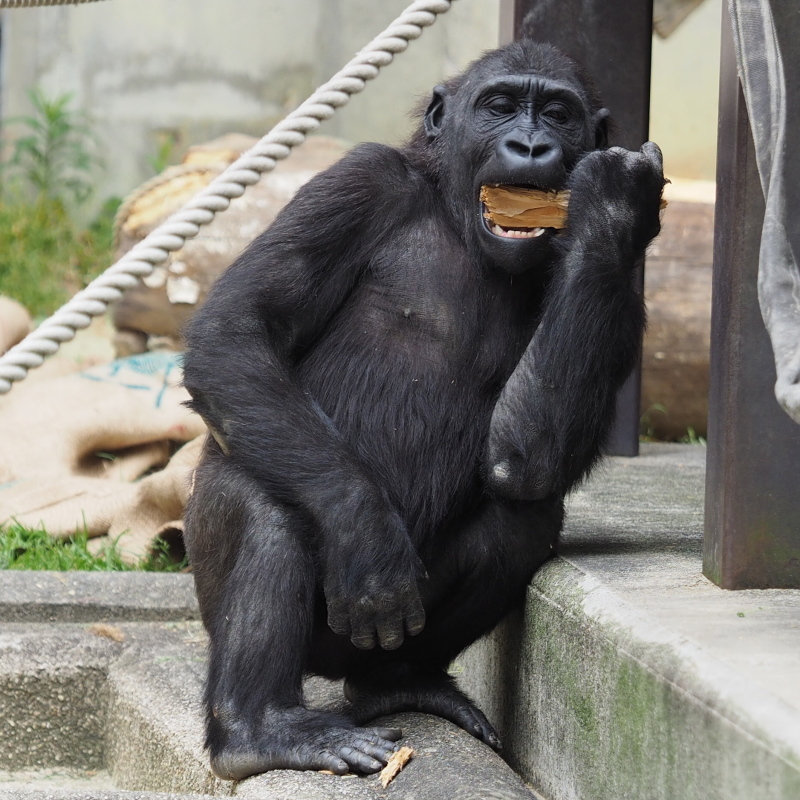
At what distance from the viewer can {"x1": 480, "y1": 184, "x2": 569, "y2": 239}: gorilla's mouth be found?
2.80 m

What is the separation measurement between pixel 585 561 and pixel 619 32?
2037mm

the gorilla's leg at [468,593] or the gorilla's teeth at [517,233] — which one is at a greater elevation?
the gorilla's teeth at [517,233]

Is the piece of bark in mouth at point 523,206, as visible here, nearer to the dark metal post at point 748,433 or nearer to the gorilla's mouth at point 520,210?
the gorilla's mouth at point 520,210

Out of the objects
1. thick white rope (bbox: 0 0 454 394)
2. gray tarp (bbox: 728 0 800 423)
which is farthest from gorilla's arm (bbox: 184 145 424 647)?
gray tarp (bbox: 728 0 800 423)

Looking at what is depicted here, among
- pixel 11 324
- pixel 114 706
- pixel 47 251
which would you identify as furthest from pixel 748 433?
pixel 47 251

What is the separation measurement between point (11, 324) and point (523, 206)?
3.67 meters

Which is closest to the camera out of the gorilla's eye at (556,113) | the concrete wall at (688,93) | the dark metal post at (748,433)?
the dark metal post at (748,433)

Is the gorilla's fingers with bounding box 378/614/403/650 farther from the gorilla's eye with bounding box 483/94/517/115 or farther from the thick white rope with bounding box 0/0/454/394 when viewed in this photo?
the thick white rope with bounding box 0/0/454/394

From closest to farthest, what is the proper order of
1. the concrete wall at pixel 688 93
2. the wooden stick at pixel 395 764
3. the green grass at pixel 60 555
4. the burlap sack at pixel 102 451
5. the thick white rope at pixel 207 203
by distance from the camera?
the wooden stick at pixel 395 764 → the thick white rope at pixel 207 203 → the green grass at pixel 60 555 → the burlap sack at pixel 102 451 → the concrete wall at pixel 688 93

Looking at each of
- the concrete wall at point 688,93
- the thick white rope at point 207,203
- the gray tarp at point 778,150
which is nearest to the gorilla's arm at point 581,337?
the gray tarp at point 778,150

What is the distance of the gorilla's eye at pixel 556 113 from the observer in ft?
9.64

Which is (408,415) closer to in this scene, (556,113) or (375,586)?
(375,586)

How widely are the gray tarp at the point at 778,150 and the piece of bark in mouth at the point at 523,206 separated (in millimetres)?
525

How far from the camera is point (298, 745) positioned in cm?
251
